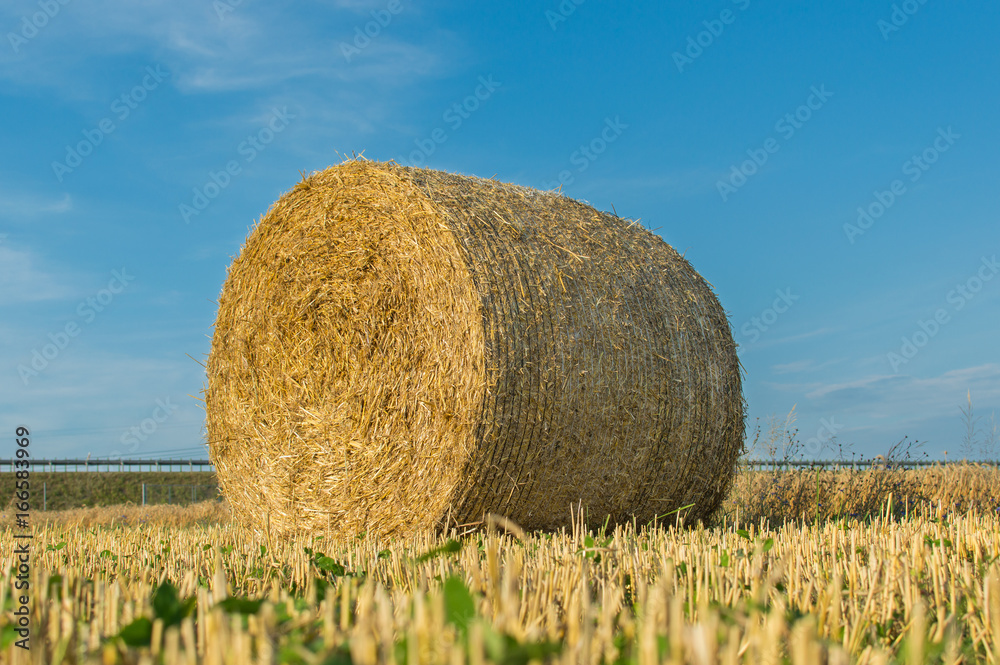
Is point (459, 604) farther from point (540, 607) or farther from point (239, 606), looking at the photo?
point (540, 607)

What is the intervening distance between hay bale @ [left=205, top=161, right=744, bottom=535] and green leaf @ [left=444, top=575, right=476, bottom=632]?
11.3ft

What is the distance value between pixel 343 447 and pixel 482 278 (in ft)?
6.08

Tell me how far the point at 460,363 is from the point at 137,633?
145 inches

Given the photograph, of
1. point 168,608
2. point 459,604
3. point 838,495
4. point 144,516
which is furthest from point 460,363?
point 144,516

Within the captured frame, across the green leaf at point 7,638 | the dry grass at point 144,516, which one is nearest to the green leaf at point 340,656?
the green leaf at point 7,638

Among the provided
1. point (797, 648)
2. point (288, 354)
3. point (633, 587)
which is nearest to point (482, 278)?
point (288, 354)

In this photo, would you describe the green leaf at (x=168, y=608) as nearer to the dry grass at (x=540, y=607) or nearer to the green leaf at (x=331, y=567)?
the dry grass at (x=540, y=607)

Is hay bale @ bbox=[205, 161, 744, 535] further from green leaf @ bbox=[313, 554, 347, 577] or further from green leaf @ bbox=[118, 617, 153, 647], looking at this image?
green leaf @ bbox=[118, 617, 153, 647]

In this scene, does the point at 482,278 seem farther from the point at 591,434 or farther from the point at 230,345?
the point at 230,345

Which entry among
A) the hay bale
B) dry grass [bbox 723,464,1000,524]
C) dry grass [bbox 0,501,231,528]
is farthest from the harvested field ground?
dry grass [bbox 0,501,231,528]

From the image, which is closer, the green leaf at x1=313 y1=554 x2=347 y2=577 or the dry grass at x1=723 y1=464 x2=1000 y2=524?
the green leaf at x1=313 y1=554 x2=347 y2=577

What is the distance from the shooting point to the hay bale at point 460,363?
5180 millimetres

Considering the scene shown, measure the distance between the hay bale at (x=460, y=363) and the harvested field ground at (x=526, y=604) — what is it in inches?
28.2

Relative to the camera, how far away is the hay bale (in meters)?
5.18
